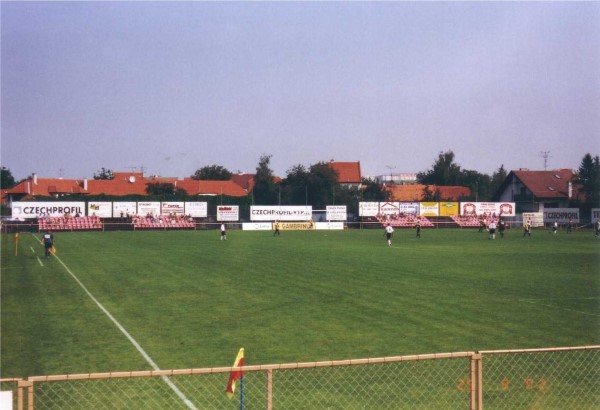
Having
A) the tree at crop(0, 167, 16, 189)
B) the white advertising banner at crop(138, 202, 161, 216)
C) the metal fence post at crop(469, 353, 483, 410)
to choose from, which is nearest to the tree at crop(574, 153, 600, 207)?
the white advertising banner at crop(138, 202, 161, 216)

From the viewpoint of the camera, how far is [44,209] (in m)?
73.0

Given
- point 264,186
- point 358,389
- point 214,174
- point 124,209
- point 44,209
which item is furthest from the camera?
point 214,174

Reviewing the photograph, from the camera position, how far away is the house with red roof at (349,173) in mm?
133250

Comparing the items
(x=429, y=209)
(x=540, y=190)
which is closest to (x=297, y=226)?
(x=429, y=209)

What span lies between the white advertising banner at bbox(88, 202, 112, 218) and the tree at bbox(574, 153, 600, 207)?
2493 inches

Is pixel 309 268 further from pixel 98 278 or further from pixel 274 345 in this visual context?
pixel 274 345

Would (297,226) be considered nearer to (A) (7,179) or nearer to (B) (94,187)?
(B) (94,187)

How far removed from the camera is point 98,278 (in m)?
25.0

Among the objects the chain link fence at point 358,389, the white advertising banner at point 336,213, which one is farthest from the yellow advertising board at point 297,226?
the chain link fence at point 358,389

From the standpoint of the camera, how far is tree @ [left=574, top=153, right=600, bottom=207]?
8956 centimetres

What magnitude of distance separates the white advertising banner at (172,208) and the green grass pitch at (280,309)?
44.4 meters

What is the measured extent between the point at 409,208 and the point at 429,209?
9.04 ft

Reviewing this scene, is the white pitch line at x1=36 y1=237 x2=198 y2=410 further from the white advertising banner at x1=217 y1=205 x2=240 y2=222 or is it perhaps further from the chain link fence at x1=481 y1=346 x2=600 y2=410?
the white advertising banner at x1=217 y1=205 x2=240 y2=222

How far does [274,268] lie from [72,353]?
16.1m
